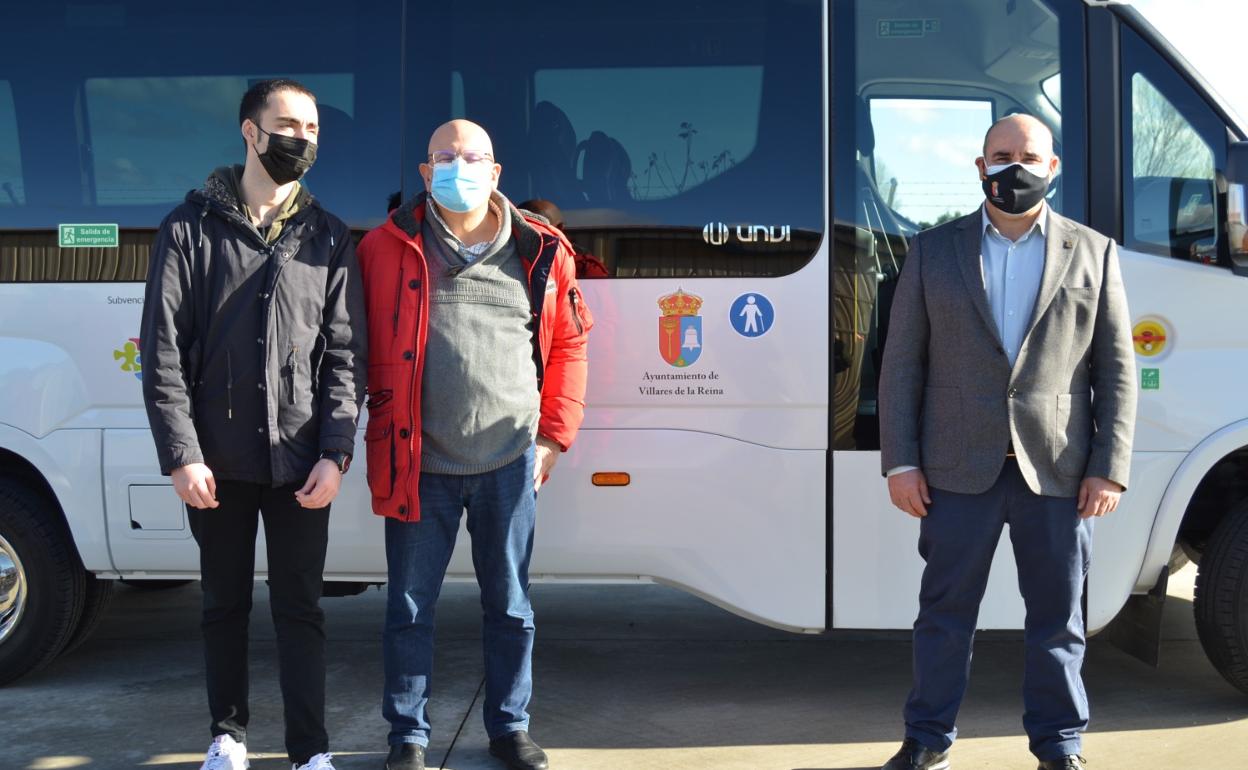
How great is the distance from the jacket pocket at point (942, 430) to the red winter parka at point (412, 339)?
40.2 inches

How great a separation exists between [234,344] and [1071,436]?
2283mm

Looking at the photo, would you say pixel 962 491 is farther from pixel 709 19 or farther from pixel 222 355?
pixel 222 355

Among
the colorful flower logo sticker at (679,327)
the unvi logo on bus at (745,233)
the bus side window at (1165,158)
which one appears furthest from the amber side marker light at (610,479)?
the bus side window at (1165,158)

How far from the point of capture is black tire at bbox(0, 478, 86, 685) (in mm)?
4281

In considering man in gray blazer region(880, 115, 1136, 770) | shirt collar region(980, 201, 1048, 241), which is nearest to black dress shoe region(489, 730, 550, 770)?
man in gray blazer region(880, 115, 1136, 770)

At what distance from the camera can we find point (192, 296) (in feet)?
10.5

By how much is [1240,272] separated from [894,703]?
74.1 inches

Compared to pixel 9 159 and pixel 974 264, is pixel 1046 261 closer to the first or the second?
pixel 974 264

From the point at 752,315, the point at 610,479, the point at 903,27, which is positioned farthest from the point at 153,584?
the point at 903,27

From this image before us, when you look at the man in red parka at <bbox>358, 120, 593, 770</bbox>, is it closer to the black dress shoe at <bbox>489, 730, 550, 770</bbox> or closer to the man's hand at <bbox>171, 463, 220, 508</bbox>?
the black dress shoe at <bbox>489, 730, 550, 770</bbox>

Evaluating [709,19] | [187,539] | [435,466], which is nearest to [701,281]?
[709,19]

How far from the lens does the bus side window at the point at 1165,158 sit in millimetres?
3881

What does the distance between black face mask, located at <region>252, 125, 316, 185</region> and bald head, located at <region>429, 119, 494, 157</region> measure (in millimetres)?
357

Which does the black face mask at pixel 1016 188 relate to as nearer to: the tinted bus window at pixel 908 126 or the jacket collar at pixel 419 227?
the tinted bus window at pixel 908 126
